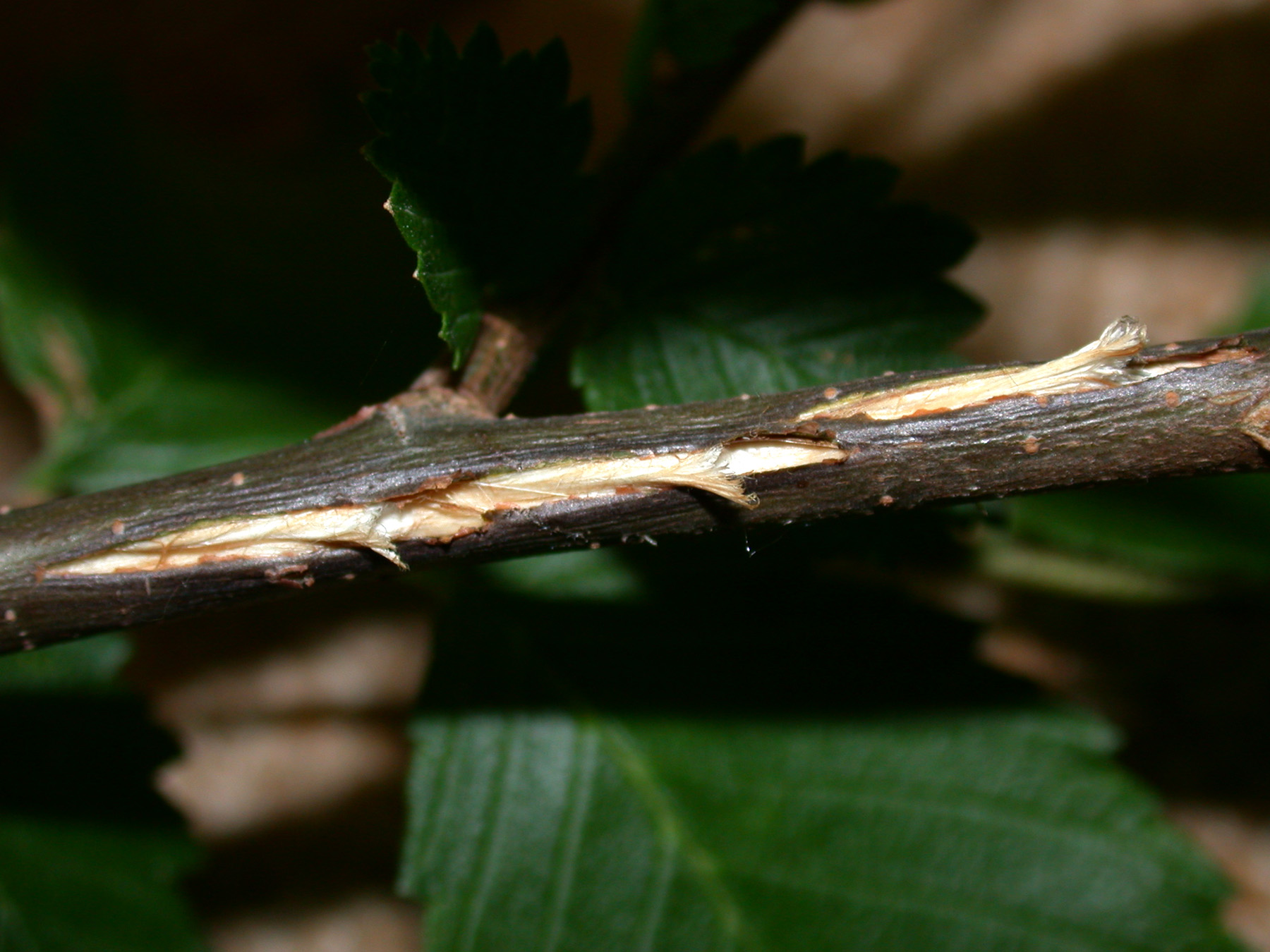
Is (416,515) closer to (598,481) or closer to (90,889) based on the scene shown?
(598,481)

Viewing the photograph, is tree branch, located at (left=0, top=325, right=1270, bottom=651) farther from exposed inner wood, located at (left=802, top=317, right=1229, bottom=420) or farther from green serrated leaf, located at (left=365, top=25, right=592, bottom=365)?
green serrated leaf, located at (left=365, top=25, right=592, bottom=365)

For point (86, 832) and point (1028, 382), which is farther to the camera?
point (86, 832)

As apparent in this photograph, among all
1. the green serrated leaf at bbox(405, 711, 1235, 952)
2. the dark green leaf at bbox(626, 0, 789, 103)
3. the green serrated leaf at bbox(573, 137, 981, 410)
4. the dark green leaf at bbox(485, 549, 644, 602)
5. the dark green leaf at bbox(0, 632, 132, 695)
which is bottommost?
the green serrated leaf at bbox(405, 711, 1235, 952)

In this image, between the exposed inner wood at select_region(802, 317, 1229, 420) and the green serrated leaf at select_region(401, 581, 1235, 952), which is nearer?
the exposed inner wood at select_region(802, 317, 1229, 420)

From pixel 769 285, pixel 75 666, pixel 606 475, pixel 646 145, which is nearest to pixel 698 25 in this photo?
pixel 646 145

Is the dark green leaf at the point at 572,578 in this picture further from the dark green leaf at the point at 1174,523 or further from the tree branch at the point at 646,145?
the dark green leaf at the point at 1174,523

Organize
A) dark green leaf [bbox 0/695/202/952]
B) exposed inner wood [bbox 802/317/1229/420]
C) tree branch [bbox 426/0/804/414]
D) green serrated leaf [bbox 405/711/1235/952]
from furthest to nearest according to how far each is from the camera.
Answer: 1. dark green leaf [bbox 0/695/202/952]
2. green serrated leaf [bbox 405/711/1235/952]
3. tree branch [bbox 426/0/804/414]
4. exposed inner wood [bbox 802/317/1229/420]

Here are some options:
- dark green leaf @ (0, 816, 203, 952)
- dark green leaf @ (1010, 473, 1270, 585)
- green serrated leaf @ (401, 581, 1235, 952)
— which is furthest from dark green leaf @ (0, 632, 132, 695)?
dark green leaf @ (1010, 473, 1270, 585)
